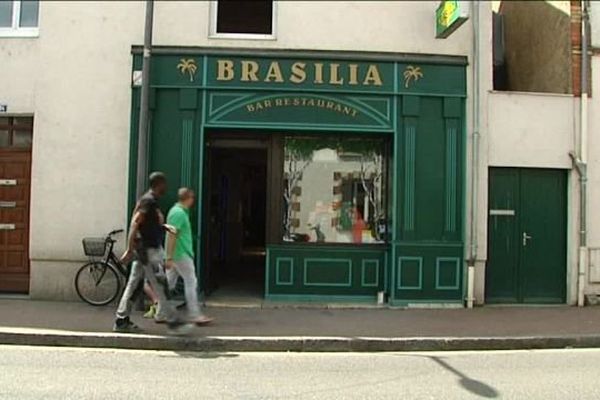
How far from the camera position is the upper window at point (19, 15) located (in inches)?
415

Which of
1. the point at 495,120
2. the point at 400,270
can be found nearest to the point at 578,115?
the point at 495,120

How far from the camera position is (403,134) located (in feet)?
33.9

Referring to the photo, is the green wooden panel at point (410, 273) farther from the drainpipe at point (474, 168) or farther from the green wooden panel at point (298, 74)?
the green wooden panel at point (298, 74)

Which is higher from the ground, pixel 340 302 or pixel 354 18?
pixel 354 18

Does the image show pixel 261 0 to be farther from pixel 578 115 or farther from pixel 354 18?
pixel 578 115

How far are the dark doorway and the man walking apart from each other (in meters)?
2.66

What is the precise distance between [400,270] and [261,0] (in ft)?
16.5

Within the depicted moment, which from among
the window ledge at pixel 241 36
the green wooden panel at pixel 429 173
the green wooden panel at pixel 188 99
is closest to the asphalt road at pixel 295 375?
the green wooden panel at pixel 429 173

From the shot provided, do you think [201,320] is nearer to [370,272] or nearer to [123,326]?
[123,326]

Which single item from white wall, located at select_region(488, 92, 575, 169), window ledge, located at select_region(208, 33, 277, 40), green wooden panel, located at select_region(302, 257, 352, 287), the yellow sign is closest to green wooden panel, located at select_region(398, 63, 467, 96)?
white wall, located at select_region(488, 92, 575, 169)

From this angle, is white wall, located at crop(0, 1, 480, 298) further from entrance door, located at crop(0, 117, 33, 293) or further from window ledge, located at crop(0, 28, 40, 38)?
entrance door, located at crop(0, 117, 33, 293)

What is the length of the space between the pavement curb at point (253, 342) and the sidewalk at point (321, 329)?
12 mm

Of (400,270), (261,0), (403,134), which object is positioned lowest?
(400,270)

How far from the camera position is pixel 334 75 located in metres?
10.3
